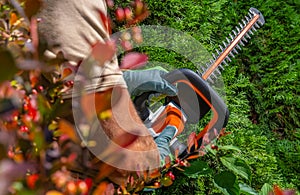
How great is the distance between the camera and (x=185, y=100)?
6.42 ft

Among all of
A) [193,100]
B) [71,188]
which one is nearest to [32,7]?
[71,188]

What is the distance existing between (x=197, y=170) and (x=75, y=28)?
1.05m

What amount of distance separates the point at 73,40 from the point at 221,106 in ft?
3.10

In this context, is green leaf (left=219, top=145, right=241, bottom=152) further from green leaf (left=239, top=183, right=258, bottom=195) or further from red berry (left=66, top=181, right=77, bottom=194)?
red berry (left=66, top=181, right=77, bottom=194)

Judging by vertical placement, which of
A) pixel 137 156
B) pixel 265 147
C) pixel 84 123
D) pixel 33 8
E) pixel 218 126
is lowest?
A: pixel 265 147

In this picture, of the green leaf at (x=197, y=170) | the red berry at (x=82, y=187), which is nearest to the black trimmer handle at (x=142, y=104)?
the green leaf at (x=197, y=170)

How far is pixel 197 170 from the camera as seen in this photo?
2.00 meters

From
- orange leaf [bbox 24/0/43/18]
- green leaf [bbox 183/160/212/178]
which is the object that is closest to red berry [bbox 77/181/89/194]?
orange leaf [bbox 24/0/43/18]

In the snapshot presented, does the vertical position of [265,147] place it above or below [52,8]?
below

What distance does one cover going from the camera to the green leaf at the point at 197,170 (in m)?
1.99

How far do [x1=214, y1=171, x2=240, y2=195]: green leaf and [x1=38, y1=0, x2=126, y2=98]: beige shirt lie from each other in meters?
0.95

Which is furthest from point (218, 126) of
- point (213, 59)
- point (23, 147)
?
point (23, 147)

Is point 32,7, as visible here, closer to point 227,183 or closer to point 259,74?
point 227,183

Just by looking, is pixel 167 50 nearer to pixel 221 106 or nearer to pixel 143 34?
pixel 143 34
